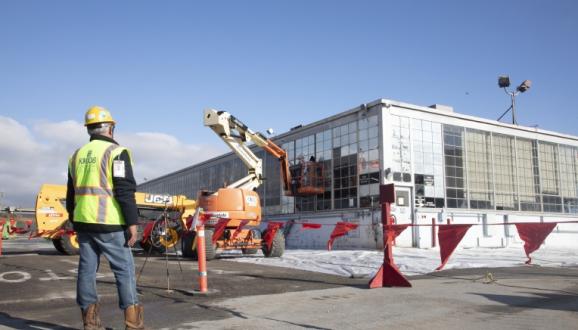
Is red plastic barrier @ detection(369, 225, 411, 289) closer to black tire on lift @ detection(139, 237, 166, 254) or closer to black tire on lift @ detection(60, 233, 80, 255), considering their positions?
black tire on lift @ detection(139, 237, 166, 254)

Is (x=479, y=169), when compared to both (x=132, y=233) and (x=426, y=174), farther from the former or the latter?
(x=132, y=233)

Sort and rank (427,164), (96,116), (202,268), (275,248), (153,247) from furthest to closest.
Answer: (427,164)
(153,247)
(275,248)
(202,268)
(96,116)

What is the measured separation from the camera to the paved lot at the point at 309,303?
4980 mm

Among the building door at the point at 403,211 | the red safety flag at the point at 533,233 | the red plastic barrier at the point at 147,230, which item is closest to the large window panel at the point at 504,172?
the building door at the point at 403,211

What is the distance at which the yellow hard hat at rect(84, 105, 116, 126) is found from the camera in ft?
14.8

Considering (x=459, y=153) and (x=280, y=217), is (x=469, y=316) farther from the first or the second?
(x=280, y=217)

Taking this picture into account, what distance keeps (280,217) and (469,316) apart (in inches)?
1013

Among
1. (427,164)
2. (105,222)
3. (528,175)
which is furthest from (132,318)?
(528,175)

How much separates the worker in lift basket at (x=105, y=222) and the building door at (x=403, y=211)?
20080 mm

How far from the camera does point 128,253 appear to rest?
14.1 feet

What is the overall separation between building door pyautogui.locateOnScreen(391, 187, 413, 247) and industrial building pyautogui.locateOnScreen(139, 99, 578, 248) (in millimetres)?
52

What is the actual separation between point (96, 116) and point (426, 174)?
22.5m

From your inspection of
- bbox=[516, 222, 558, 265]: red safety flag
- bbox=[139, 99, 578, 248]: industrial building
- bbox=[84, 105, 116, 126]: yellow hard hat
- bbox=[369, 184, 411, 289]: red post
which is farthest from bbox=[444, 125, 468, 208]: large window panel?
bbox=[84, 105, 116, 126]: yellow hard hat

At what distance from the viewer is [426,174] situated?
82.7ft
